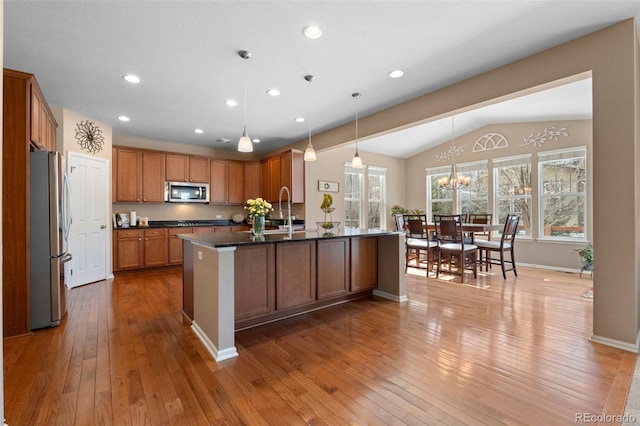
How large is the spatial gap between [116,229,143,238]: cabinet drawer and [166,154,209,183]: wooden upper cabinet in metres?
1.17

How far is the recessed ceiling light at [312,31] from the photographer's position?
2399mm

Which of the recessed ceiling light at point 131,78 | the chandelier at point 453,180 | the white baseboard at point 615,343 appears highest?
the recessed ceiling light at point 131,78

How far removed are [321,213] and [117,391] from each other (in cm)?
489

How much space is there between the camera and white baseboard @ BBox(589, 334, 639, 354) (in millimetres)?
2330

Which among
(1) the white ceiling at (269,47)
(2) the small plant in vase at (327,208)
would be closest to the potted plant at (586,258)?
(1) the white ceiling at (269,47)

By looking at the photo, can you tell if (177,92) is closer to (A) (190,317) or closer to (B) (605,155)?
(A) (190,317)

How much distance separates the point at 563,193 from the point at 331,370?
583cm

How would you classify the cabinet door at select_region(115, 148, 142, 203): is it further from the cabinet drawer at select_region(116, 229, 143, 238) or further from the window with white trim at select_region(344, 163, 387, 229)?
the window with white trim at select_region(344, 163, 387, 229)

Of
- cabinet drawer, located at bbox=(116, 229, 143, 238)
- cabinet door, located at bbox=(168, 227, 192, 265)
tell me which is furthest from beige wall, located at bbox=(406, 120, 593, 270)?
cabinet drawer, located at bbox=(116, 229, 143, 238)

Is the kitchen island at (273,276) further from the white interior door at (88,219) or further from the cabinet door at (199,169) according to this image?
the cabinet door at (199,169)

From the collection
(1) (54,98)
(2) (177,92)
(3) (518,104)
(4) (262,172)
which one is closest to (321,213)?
(4) (262,172)

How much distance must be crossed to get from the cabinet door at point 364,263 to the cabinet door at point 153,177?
4.18 m

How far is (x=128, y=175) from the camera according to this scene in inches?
213

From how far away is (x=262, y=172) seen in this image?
6793 mm
